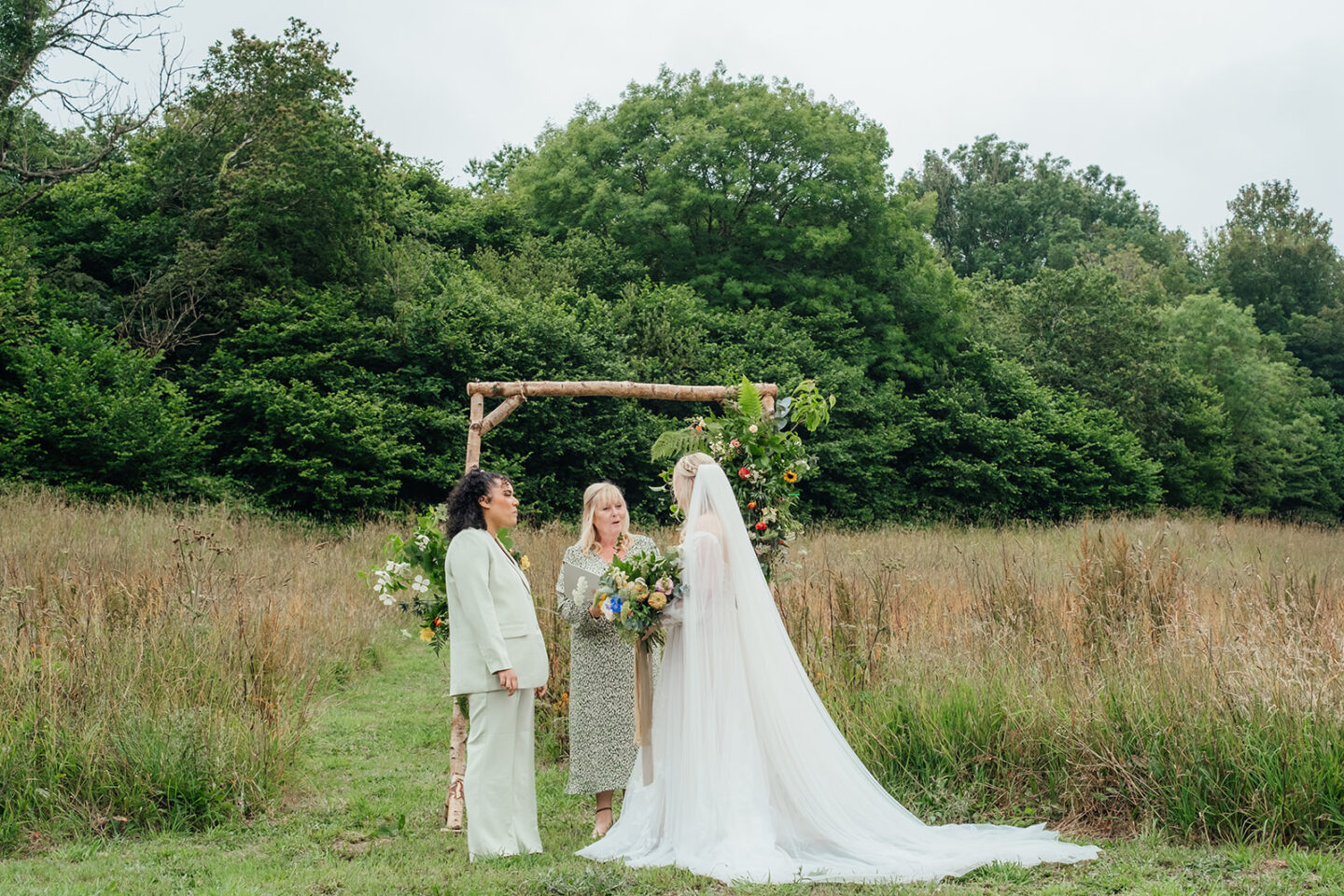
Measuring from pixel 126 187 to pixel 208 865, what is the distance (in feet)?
70.1

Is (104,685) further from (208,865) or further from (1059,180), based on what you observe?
(1059,180)

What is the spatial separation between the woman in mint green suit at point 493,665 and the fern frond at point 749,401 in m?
1.64

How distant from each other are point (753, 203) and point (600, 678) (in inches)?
962

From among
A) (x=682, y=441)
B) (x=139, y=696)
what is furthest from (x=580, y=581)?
(x=139, y=696)

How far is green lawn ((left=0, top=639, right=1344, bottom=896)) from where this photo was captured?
4.59 meters

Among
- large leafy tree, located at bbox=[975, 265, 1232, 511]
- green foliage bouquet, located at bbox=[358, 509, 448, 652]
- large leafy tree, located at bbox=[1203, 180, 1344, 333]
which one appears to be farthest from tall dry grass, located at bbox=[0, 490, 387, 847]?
large leafy tree, located at bbox=[1203, 180, 1344, 333]

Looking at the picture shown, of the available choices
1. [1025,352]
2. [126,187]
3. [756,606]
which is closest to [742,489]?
[756,606]

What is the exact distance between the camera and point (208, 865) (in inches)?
201

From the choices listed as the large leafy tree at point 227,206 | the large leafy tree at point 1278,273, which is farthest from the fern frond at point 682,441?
the large leafy tree at point 1278,273

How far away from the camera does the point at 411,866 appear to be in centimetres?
520

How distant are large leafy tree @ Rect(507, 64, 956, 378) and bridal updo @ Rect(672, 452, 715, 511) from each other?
73.1ft

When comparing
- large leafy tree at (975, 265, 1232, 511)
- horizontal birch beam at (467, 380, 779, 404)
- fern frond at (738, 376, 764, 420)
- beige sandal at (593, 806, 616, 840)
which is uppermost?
large leafy tree at (975, 265, 1232, 511)

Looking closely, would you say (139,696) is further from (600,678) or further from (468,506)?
(600,678)

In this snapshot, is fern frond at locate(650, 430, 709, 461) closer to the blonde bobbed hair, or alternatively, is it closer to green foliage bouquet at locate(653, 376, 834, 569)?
green foliage bouquet at locate(653, 376, 834, 569)
